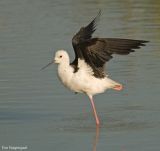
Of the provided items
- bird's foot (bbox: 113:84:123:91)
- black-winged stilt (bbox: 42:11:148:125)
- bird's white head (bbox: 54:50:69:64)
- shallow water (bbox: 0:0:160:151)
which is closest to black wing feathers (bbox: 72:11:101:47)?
black-winged stilt (bbox: 42:11:148:125)

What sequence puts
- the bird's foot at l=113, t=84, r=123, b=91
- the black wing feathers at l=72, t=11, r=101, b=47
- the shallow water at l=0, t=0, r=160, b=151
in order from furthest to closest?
the bird's foot at l=113, t=84, r=123, b=91
the black wing feathers at l=72, t=11, r=101, b=47
the shallow water at l=0, t=0, r=160, b=151

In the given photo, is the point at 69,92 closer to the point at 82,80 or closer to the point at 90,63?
the point at 82,80

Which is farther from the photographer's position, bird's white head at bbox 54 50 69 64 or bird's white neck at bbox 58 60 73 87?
bird's white head at bbox 54 50 69 64

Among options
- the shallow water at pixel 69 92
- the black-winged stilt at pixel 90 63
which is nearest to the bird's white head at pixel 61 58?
the black-winged stilt at pixel 90 63

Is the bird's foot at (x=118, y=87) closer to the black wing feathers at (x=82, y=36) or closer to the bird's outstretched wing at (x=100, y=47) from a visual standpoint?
the bird's outstretched wing at (x=100, y=47)

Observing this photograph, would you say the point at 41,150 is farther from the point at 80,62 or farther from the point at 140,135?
the point at 80,62

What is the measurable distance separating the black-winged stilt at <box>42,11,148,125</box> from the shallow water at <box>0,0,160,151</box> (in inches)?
13.4

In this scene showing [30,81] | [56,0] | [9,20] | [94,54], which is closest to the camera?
[94,54]

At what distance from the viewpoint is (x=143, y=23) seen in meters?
20.3

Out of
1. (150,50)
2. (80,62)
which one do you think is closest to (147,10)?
(150,50)

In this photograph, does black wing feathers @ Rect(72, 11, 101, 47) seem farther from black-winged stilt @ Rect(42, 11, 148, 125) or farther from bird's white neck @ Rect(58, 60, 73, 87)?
bird's white neck @ Rect(58, 60, 73, 87)

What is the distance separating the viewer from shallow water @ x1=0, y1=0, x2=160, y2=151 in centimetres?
1176

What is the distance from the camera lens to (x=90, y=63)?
13.3 m

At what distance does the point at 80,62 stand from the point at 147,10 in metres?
9.29
